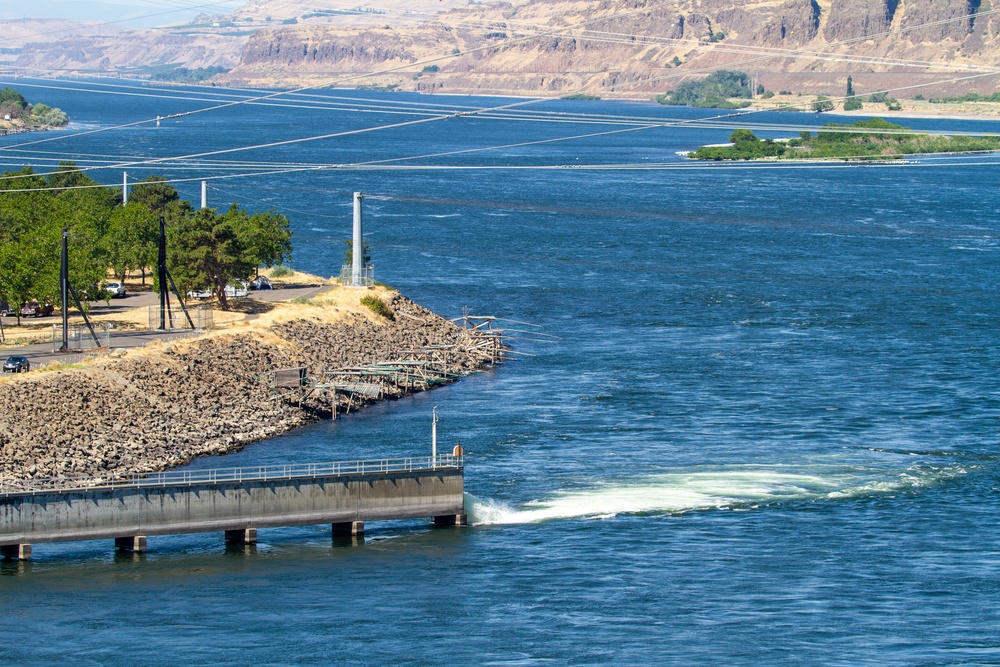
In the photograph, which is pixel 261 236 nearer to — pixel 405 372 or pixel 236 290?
pixel 236 290

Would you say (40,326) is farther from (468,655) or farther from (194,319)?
(468,655)

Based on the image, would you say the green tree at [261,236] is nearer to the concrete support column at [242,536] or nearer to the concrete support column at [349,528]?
the concrete support column at [349,528]

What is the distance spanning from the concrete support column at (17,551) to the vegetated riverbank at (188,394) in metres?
5.02

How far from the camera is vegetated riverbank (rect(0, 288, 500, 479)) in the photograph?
52.2 meters

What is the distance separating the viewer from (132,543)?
45406 mm

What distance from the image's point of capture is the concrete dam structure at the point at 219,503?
44.2m

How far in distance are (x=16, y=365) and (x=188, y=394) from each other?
6683 mm

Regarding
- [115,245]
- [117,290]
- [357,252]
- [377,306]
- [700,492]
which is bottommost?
[700,492]

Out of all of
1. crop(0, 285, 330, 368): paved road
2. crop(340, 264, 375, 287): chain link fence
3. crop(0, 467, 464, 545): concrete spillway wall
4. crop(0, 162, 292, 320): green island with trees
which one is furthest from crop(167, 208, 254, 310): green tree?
crop(0, 467, 464, 545): concrete spillway wall

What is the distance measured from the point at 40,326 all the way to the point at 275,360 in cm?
1103

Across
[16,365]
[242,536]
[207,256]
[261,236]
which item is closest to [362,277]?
[261,236]

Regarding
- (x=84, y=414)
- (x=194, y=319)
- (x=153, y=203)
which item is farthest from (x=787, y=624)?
(x=153, y=203)

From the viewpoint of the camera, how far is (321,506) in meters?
46.9

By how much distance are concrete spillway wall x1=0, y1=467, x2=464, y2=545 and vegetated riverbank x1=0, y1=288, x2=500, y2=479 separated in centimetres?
508
